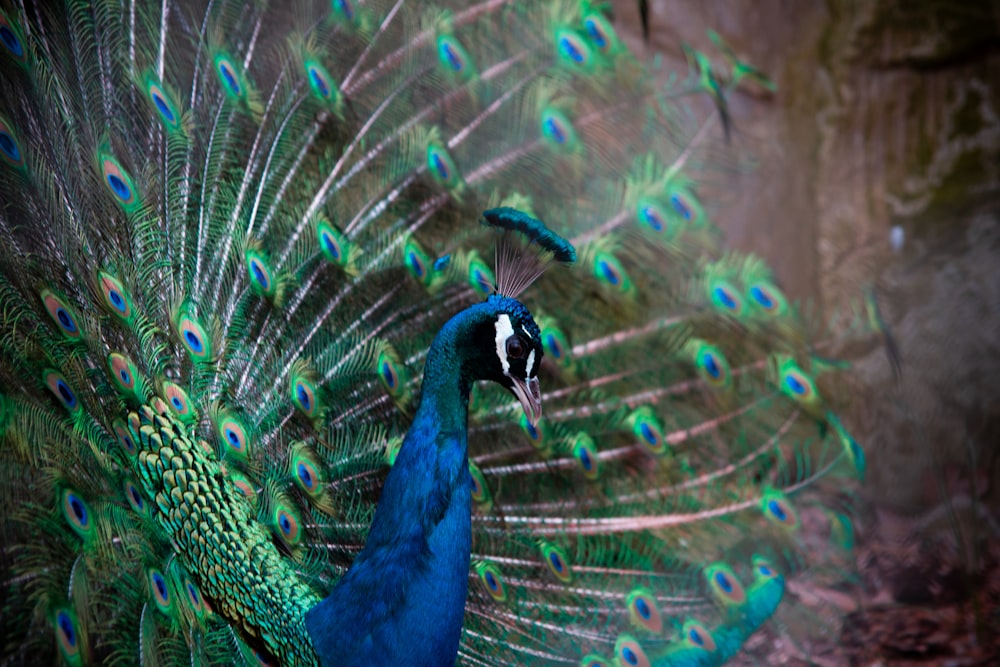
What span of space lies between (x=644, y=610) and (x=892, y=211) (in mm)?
2106

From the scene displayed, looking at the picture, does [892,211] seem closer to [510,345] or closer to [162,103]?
[510,345]

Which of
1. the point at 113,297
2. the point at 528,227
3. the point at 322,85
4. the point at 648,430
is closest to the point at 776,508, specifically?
the point at 648,430

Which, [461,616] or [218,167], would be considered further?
[218,167]

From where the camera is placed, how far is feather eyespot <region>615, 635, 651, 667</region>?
6.04ft

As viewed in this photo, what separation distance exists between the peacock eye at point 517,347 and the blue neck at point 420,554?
89 mm

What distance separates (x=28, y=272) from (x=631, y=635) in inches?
50.7

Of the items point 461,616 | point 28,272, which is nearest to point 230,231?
point 28,272

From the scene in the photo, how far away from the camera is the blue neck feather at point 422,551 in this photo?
56.1 inches

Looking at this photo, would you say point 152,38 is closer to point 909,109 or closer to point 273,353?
point 273,353

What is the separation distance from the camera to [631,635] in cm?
187

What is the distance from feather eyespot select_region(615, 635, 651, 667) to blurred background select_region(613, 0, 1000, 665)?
1392mm

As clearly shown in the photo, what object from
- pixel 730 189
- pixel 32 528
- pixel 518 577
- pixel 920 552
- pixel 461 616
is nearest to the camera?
pixel 461 616

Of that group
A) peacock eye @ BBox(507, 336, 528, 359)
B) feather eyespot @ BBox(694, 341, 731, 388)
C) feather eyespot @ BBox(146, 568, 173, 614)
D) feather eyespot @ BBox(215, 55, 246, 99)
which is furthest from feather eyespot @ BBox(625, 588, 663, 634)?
feather eyespot @ BBox(215, 55, 246, 99)

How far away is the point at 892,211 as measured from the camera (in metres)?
3.38
